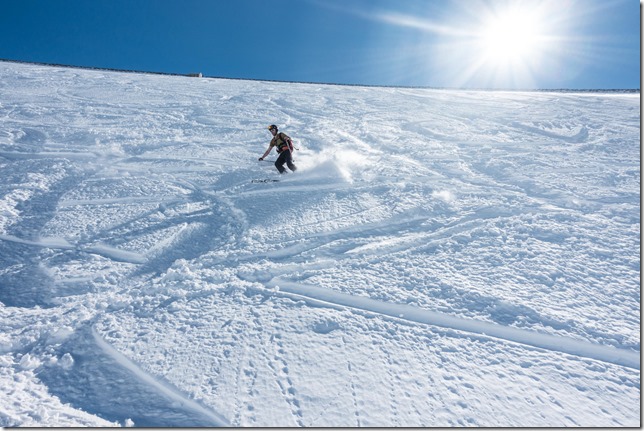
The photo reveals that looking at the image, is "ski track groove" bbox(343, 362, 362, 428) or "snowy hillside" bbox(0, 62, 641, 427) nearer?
"ski track groove" bbox(343, 362, 362, 428)

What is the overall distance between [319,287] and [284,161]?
12.8 feet

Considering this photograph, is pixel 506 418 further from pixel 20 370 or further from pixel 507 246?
pixel 20 370

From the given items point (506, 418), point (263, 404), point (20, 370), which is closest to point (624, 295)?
point (506, 418)

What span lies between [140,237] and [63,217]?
4.30ft

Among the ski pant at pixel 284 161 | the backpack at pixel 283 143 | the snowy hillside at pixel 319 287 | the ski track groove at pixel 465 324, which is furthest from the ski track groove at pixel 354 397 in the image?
the backpack at pixel 283 143

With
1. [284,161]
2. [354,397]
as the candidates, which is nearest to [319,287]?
[354,397]

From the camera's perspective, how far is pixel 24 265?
3354mm

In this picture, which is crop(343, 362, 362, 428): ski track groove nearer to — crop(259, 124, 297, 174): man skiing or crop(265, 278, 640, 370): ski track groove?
crop(265, 278, 640, 370): ski track groove

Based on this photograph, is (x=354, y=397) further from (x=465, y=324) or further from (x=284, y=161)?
(x=284, y=161)

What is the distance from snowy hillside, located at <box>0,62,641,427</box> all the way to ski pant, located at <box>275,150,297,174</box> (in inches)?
11.2

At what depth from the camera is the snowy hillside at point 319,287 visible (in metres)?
2.09

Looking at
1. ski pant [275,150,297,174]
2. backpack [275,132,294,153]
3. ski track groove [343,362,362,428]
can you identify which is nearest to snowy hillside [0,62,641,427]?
ski track groove [343,362,362,428]

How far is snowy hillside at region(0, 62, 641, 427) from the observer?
209 centimetres

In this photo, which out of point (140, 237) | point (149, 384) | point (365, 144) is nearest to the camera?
point (149, 384)
